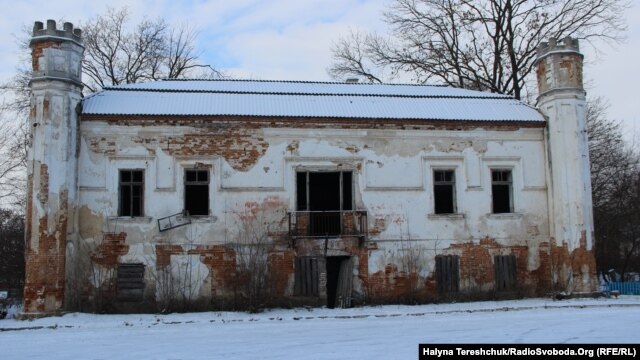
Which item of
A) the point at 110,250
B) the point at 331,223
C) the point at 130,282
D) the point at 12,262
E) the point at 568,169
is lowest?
the point at 130,282

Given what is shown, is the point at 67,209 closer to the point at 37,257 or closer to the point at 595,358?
the point at 37,257

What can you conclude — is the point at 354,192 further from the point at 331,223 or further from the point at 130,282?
the point at 130,282

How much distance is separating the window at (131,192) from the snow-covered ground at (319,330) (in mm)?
3464

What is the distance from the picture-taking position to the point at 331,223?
2075 centimetres

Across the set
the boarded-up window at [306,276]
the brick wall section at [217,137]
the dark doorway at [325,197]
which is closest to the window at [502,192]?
the dark doorway at [325,197]

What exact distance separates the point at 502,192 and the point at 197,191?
10189 millimetres

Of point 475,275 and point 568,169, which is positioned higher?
point 568,169

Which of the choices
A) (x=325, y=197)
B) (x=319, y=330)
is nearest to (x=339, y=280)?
(x=325, y=197)

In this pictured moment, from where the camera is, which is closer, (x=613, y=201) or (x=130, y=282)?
(x=130, y=282)

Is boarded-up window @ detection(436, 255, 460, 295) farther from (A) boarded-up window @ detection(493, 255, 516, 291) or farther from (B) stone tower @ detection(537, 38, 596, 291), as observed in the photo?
(B) stone tower @ detection(537, 38, 596, 291)

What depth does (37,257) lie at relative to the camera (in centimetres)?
1828

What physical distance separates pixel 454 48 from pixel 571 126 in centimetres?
1549

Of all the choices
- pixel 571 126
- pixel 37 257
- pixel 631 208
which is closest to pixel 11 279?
pixel 37 257

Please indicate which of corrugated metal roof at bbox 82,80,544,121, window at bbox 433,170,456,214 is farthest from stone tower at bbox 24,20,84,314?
window at bbox 433,170,456,214
